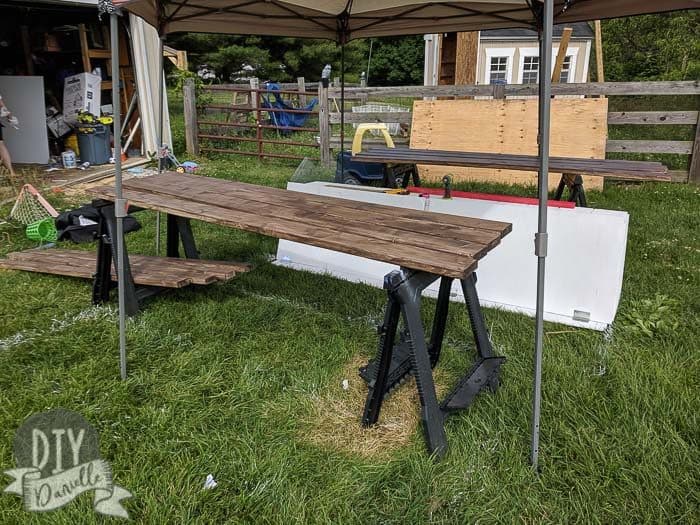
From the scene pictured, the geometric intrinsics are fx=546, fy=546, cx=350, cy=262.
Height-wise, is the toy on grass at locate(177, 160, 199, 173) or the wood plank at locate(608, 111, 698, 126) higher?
the wood plank at locate(608, 111, 698, 126)

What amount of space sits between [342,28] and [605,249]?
3.03 metres

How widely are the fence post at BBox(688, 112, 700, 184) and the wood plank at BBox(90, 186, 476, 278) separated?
6.21m

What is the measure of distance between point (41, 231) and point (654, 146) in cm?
709

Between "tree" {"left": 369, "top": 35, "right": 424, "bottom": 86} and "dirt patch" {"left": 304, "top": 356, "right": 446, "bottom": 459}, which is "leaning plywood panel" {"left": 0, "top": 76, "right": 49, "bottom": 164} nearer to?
"dirt patch" {"left": 304, "top": 356, "right": 446, "bottom": 459}

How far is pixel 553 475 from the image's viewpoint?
82.8 inches

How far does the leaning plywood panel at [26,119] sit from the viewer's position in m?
8.31

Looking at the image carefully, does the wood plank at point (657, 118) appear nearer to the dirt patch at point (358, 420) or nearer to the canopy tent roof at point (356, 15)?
the canopy tent roof at point (356, 15)

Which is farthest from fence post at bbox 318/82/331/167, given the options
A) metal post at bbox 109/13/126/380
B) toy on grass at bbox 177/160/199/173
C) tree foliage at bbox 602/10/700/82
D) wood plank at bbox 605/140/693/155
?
tree foliage at bbox 602/10/700/82

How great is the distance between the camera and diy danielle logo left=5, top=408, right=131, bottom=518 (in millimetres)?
1998

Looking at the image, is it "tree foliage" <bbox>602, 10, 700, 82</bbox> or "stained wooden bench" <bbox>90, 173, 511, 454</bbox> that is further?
"tree foliage" <bbox>602, 10, 700, 82</bbox>

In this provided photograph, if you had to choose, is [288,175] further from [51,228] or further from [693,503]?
[693,503]

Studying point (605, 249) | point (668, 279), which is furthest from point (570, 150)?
point (605, 249)

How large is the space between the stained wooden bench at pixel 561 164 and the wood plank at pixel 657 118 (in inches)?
88.1

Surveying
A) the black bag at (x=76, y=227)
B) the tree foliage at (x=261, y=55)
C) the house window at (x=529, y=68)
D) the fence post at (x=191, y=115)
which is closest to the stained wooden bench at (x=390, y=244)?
the black bag at (x=76, y=227)
